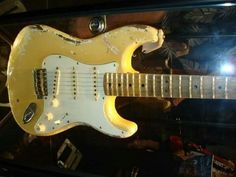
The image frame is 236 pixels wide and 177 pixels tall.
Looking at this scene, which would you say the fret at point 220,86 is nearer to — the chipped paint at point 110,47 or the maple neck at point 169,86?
the maple neck at point 169,86

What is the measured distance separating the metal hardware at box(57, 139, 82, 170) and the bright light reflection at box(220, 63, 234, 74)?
41cm

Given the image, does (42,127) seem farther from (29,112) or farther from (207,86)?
(207,86)

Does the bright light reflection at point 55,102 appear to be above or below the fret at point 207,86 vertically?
below

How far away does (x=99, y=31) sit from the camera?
778mm

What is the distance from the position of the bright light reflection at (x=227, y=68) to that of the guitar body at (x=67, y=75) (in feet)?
0.44

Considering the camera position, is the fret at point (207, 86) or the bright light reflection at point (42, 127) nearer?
the fret at point (207, 86)

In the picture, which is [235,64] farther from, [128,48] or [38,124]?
[38,124]

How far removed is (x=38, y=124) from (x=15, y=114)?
7cm

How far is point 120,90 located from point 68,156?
244 mm

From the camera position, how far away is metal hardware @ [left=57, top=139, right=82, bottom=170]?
839 millimetres

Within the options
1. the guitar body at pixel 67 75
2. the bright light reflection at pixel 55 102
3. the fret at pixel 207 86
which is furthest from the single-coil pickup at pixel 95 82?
the fret at pixel 207 86

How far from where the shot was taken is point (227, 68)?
2.20 ft

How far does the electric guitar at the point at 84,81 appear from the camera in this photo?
2.31 ft

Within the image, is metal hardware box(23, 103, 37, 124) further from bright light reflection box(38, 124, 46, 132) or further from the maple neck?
the maple neck
